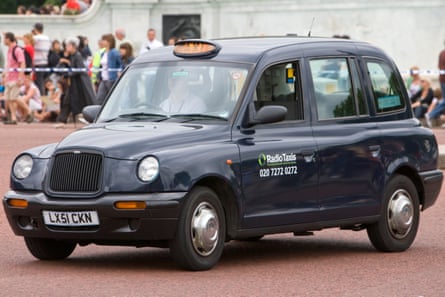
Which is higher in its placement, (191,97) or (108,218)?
(191,97)

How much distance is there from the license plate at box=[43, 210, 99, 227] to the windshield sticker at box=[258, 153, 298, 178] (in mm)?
1324

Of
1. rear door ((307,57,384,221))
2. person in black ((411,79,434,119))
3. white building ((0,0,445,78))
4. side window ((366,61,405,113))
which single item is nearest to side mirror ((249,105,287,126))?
rear door ((307,57,384,221))

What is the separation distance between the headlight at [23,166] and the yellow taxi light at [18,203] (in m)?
0.18

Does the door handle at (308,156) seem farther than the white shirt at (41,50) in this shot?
No

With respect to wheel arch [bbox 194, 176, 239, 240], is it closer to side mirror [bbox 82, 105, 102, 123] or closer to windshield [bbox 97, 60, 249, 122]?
windshield [bbox 97, 60, 249, 122]

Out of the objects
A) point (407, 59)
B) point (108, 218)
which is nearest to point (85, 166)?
point (108, 218)

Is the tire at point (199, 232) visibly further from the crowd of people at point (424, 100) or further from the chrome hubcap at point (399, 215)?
the crowd of people at point (424, 100)

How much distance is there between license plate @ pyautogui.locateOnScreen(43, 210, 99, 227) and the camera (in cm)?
1030

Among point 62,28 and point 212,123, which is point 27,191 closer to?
point 212,123

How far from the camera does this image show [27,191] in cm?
1073

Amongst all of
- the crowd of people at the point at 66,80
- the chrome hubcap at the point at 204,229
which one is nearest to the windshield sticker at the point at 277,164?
the chrome hubcap at the point at 204,229

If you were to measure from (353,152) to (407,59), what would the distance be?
1098 inches

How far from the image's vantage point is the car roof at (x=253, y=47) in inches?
451

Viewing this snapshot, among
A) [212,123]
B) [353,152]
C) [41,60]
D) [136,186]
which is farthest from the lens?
[41,60]
